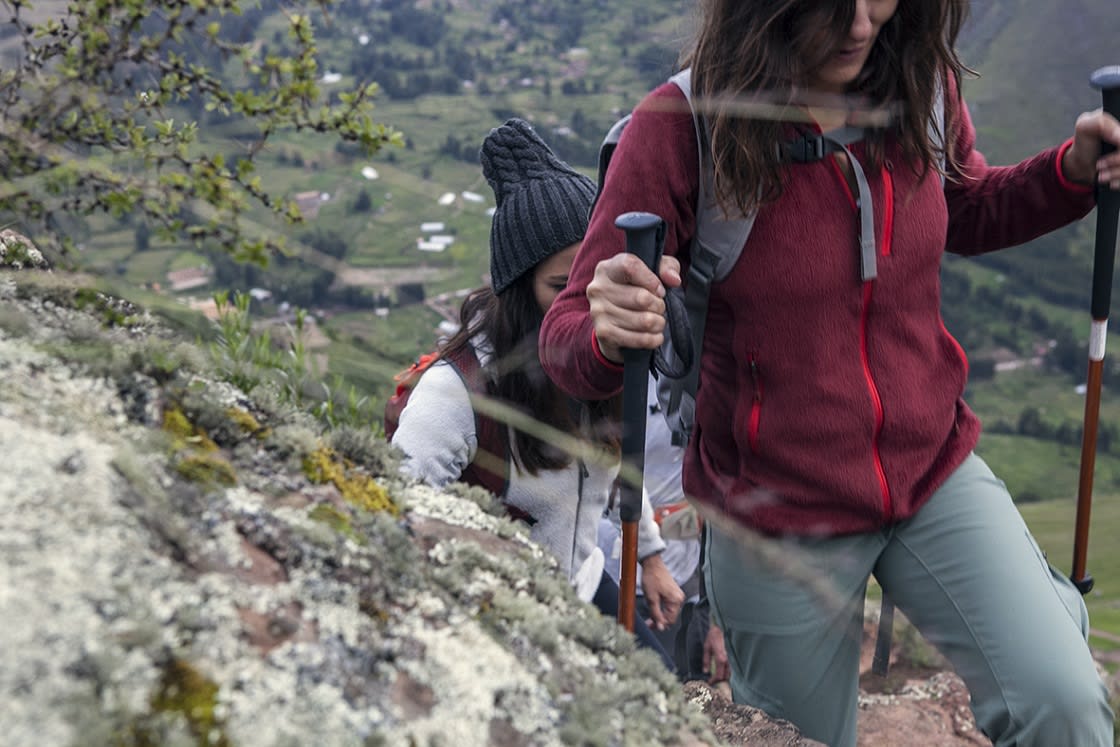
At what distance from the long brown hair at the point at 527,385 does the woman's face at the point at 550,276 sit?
5 centimetres

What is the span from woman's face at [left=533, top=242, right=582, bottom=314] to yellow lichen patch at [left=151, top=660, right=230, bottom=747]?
114 inches

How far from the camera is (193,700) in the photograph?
1534 mm

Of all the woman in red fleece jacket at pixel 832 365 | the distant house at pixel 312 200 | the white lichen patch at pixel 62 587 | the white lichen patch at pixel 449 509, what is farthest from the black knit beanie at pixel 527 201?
the distant house at pixel 312 200

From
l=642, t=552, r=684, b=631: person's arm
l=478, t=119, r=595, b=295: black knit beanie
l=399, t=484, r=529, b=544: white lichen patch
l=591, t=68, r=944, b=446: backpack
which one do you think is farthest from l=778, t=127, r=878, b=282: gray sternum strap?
l=642, t=552, r=684, b=631: person's arm

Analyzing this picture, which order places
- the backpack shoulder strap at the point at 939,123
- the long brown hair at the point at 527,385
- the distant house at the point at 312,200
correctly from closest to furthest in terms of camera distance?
the backpack shoulder strap at the point at 939,123
the long brown hair at the point at 527,385
the distant house at the point at 312,200

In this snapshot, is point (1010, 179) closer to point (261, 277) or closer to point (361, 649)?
point (361, 649)

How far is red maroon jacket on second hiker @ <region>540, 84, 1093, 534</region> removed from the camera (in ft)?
9.59

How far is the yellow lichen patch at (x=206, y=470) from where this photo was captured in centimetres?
196

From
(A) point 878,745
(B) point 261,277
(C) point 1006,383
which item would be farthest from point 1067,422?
(A) point 878,745

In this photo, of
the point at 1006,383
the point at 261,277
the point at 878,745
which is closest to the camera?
the point at 878,745

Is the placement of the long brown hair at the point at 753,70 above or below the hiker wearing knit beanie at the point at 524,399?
above

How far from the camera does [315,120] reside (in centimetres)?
354

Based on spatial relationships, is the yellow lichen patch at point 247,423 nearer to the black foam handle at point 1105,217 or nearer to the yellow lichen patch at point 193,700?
the yellow lichen patch at point 193,700

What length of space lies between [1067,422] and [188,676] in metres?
102
